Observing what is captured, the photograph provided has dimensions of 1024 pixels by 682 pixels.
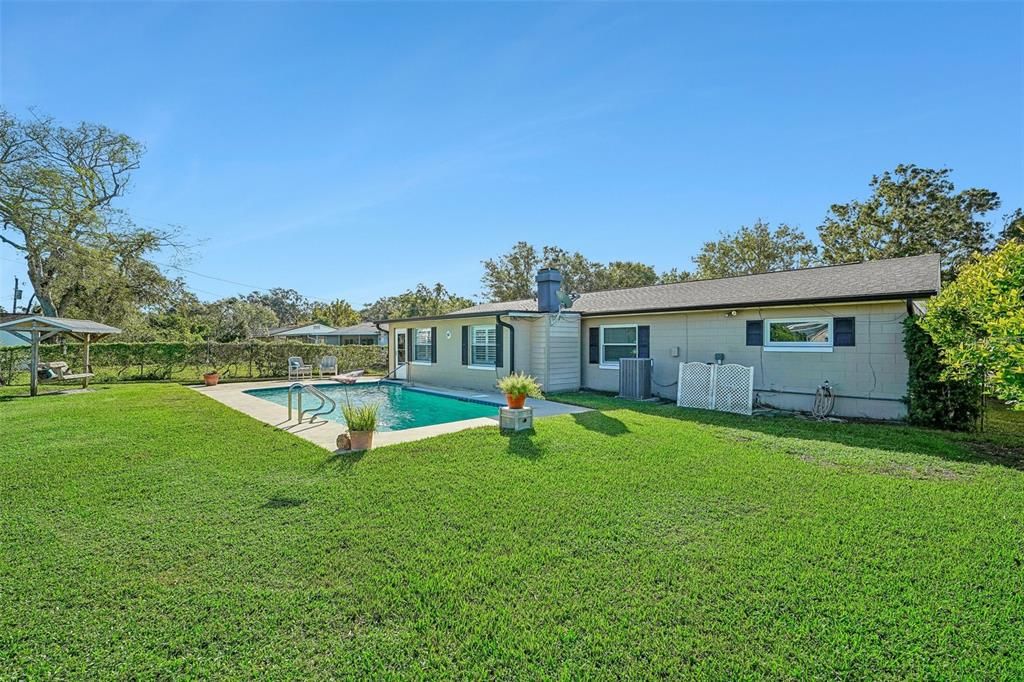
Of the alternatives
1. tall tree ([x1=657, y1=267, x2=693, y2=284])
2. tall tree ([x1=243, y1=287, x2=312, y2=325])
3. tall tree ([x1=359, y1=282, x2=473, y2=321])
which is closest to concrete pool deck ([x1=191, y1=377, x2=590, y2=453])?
tall tree ([x1=359, y1=282, x2=473, y2=321])

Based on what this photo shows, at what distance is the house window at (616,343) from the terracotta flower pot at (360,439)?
332 inches

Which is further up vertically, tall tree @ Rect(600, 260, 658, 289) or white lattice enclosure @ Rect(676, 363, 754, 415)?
tall tree @ Rect(600, 260, 658, 289)

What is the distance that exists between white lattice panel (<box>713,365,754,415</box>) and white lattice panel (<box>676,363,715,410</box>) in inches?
5.6

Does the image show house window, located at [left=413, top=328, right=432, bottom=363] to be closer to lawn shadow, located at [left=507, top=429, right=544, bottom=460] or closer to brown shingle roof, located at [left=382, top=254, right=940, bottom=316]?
brown shingle roof, located at [left=382, top=254, right=940, bottom=316]

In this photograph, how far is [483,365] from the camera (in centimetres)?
1437

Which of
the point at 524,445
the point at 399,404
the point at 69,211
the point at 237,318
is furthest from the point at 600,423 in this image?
the point at 237,318

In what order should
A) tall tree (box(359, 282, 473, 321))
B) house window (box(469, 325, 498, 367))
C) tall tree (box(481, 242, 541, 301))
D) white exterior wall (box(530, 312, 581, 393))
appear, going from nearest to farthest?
white exterior wall (box(530, 312, 581, 393))
house window (box(469, 325, 498, 367))
tall tree (box(359, 282, 473, 321))
tall tree (box(481, 242, 541, 301))

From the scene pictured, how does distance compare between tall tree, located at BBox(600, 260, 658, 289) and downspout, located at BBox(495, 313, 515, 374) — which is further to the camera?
tall tree, located at BBox(600, 260, 658, 289)

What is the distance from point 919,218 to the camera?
75.9ft

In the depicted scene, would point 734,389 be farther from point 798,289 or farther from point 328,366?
point 328,366

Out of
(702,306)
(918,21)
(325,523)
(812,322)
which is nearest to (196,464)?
(325,523)

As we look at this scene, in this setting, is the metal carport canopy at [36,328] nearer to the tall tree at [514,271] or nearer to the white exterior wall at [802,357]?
the white exterior wall at [802,357]

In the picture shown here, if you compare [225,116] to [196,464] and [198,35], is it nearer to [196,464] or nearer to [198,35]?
[198,35]

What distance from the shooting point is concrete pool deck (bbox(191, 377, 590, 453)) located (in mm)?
7242
